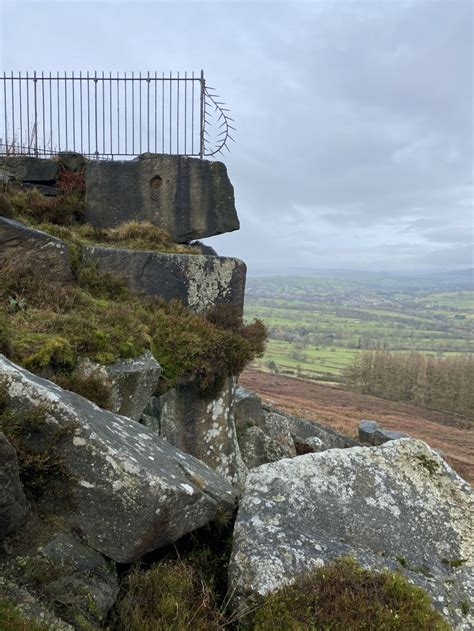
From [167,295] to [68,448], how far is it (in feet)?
17.4

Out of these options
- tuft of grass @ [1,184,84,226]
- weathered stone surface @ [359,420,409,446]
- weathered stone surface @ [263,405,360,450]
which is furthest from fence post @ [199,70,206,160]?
weathered stone surface @ [359,420,409,446]

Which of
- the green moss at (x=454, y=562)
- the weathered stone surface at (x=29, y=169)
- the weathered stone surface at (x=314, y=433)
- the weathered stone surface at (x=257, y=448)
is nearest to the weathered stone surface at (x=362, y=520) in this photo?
the green moss at (x=454, y=562)

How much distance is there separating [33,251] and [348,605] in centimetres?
674

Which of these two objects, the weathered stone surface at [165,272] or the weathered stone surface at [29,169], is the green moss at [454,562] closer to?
the weathered stone surface at [165,272]

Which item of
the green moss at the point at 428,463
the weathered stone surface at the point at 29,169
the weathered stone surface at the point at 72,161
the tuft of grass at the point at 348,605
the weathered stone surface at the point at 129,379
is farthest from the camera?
the weathered stone surface at the point at 72,161

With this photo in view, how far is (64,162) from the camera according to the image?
11.7 meters

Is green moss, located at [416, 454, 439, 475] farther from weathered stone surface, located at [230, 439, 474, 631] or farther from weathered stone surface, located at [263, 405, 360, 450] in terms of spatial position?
weathered stone surface, located at [263, 405, 360, 450]

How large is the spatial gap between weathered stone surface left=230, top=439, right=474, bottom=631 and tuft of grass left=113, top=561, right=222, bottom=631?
35 cm

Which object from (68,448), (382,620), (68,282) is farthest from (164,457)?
(68,282)

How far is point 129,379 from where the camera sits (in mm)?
6203

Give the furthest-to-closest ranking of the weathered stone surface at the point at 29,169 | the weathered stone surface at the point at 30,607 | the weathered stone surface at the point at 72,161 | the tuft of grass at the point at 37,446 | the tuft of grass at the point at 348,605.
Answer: the weathered stone surface at the point at 72,161 → the weathered stone surface at the point at 29,169 → the tuft of grass at the point at 37,446 → the tuft of grass at the point at 348,605 → the weathered stone surface at the point at 30,607

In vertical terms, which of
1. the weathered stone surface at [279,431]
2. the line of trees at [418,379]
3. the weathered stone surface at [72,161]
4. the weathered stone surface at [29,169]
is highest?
the weathered stone surface at [72,161]

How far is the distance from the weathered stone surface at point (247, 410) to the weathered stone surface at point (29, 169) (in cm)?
702

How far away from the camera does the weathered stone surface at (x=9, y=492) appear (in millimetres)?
3297
